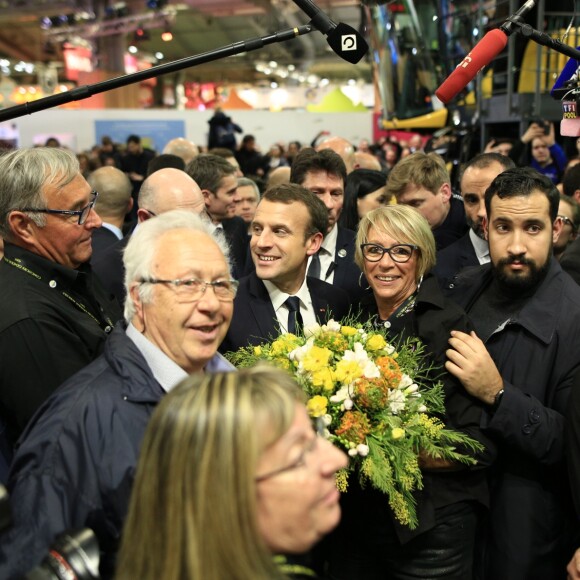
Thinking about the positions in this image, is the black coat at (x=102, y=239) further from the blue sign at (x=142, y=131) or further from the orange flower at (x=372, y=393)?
the blue sign at (x=142, y=131)

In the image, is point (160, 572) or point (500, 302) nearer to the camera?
point (160, 572)

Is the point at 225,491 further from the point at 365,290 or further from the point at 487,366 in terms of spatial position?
the point at 365,290

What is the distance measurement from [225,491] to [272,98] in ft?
78.8

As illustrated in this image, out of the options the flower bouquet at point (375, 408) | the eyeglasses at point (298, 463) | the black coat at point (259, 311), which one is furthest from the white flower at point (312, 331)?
the eyeglasses at point (298, 463)

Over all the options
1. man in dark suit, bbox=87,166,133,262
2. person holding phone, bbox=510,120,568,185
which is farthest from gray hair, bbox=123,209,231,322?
person holding phone, bbox=510,120,568,185

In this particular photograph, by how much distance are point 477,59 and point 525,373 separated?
1.10 metres

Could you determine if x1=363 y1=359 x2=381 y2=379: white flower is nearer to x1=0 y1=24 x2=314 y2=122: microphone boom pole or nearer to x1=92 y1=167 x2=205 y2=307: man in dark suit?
x1=0 y1=24 x2=314 y2=122: microphone boom pole

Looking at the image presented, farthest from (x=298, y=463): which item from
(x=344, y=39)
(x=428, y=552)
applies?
(x=344, y=39)

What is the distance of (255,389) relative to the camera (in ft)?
4.64

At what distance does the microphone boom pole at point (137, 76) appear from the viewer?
2.03 meters

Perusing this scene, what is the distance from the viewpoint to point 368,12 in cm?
1148

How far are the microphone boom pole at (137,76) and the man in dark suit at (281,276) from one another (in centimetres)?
110

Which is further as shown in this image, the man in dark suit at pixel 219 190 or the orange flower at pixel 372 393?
the man in dark suit at pixel 219 190

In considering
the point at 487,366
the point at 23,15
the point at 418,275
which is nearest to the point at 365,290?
the point at 418,275
